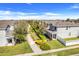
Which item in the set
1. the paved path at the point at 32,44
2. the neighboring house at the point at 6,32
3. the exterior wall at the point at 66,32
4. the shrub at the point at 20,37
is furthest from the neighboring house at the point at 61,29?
the neighboring house at the point at 6,32

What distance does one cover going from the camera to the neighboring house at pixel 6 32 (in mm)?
3686

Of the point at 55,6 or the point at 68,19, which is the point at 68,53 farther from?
the point at 55,6

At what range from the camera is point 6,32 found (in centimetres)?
371

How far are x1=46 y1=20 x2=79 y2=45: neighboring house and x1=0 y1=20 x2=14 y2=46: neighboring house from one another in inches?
22.4

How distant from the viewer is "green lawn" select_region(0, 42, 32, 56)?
146 inches

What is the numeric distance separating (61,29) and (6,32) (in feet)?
2.83

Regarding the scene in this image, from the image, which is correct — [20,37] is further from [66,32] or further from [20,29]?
[66,32]

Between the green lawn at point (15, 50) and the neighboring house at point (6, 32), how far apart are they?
8 centimetres

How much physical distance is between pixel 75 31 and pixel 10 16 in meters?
1.04

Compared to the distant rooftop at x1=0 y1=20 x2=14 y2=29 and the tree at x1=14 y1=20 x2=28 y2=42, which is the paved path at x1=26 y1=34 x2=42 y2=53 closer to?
the tree at x1=14 y1=20 x2=28 y2=42

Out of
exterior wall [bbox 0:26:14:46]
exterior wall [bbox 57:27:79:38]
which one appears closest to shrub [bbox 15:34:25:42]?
exterior wall [bbox 0:26:14:46]

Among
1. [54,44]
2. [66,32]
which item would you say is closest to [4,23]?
[54,44]

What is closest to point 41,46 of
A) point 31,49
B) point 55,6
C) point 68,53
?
point 31,49

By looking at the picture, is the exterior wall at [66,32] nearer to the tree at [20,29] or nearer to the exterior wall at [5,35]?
the tree at [20,29]
